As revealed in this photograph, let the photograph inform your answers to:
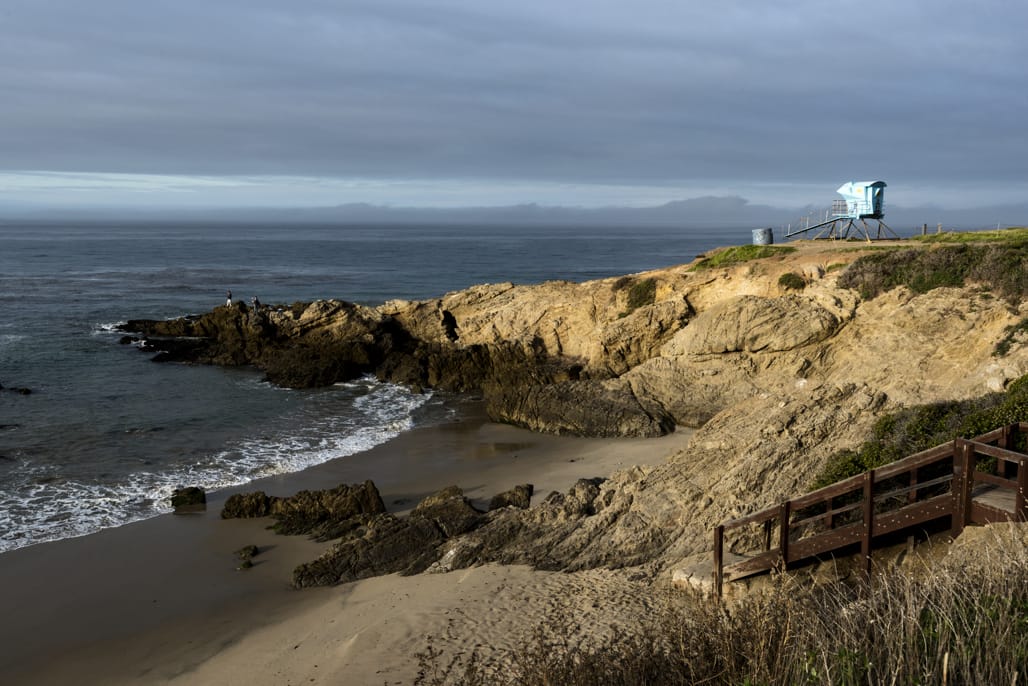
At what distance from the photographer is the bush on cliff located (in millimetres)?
12781

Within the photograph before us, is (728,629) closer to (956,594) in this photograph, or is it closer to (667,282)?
(956,594)

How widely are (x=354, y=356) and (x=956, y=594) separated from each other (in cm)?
2813

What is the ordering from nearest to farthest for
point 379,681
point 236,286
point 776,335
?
point 379,681, point 776,335, point 236,286

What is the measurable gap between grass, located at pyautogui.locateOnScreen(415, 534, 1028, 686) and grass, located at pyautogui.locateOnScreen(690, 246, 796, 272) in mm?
22161

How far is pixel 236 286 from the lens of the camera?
62406mm

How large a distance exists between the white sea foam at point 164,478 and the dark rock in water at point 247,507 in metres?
1.72

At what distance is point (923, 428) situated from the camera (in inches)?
546

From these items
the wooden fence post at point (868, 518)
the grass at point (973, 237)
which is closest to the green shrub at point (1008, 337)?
the grass at point (973, 237)

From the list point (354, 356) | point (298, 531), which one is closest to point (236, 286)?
point (354, 356)

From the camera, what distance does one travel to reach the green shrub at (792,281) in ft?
87.4

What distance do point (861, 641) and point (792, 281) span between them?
21.6 metres

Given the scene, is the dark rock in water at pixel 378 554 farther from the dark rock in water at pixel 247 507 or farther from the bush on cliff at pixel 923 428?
the bush on cliff at pixel 923 428

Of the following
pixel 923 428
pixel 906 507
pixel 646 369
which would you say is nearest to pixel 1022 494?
pixel 906 507

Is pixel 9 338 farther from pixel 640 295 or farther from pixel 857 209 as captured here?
pixel 857 209
